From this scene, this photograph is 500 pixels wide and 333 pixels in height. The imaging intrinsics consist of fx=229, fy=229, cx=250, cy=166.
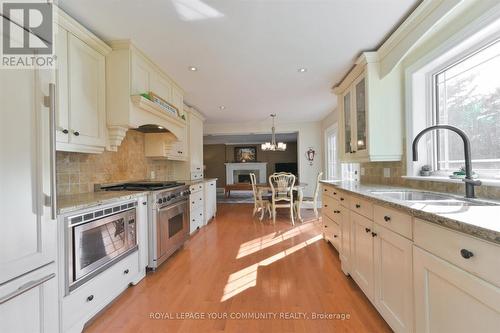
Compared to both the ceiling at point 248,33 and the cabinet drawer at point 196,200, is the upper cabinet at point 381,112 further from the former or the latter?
the cabinet drawer at point 196,200

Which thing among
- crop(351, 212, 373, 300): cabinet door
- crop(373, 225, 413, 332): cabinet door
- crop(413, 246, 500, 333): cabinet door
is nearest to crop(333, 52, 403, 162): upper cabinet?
crop(351, 212, 373, 300): cabinet door

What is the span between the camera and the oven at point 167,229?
245cm

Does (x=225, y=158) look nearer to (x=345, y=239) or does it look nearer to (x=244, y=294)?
(x=345, y=239)

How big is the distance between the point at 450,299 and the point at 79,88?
2761 millimetres

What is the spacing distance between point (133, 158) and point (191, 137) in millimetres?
1588

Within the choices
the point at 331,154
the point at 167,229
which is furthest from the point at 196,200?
the point at 331,154

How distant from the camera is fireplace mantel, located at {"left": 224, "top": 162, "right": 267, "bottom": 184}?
1094cm

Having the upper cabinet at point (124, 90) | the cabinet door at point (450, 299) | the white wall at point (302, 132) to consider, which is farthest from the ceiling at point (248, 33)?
the white wall at point (302, 132)

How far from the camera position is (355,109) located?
283 centimetres

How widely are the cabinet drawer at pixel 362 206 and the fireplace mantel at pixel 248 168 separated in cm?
887

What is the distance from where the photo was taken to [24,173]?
3.48 ft

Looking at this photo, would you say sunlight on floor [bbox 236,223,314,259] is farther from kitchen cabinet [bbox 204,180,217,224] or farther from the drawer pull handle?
the drawer pull handle

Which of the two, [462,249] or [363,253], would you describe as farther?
[363,253]

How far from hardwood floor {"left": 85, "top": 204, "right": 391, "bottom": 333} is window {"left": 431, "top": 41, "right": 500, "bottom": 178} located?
1.37 m
